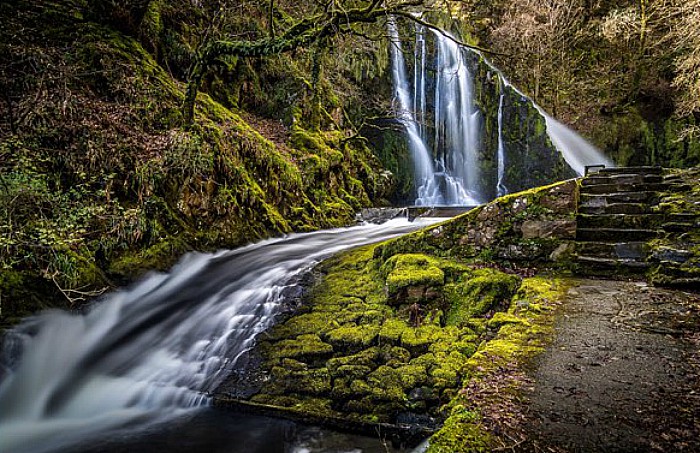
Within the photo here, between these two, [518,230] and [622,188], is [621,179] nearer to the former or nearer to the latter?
[622,188]

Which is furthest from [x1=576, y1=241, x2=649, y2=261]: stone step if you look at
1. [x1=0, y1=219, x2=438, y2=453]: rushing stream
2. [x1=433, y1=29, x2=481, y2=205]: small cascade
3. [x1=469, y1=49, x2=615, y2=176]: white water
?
[x1=433, y1=29, x2=481, y2=205]: small cascade

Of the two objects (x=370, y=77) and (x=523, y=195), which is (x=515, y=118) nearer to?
(x=370, y=77)

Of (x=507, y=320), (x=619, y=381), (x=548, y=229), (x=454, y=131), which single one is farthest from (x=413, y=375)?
(x=454, y=131)

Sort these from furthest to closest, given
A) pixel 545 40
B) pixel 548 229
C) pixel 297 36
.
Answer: pixel 545 40
pixel 297 36
pixel 548 229

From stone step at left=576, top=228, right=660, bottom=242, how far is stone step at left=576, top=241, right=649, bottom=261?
0.38 ft

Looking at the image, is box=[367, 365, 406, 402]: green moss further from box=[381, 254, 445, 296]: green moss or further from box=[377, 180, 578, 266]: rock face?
box=[377, 180, 578, 266]: rock face

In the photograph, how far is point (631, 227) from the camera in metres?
4.25

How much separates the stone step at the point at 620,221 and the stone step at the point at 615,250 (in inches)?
11.6

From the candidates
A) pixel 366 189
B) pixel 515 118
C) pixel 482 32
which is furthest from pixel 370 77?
pixel 482 32

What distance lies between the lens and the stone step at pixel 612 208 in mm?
4344

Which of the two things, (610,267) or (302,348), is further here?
(610,267)

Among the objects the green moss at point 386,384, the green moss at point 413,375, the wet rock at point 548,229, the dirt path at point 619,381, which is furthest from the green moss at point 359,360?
the wet rock at point 548,229

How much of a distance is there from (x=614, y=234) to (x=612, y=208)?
15.1 inches

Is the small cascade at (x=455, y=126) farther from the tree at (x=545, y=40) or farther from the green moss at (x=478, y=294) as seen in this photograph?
the green moss at (x=478, y=294)
